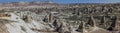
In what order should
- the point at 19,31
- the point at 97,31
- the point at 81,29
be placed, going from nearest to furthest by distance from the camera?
the point at 19,31, the point at 81,29, the point at 97,31

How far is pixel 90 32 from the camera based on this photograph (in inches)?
2857

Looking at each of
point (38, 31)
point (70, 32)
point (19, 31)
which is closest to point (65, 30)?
point (70, 32)

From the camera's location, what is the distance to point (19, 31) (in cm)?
5672

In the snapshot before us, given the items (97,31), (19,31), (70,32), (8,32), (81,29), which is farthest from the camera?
(97,31)

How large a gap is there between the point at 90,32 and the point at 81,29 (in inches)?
125

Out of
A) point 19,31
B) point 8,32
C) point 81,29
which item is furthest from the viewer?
point 81,29

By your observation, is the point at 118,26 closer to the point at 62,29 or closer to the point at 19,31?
the point at 62,29

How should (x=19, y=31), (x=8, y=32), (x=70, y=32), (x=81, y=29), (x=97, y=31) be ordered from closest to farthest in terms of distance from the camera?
(x=8, y=32) → (x=19, y=31) → (x=70, y=32) → (x=81, y=29) → (x=97, y=31)

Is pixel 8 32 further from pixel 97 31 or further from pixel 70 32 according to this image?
pixel 97 31

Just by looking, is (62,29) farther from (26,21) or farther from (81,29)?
(26,21)

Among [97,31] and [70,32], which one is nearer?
[70,32]

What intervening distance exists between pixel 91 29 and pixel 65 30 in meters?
12.6

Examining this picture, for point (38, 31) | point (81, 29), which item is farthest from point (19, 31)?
point (81, 29)

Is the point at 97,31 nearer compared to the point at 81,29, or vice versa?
the point at 81,29
